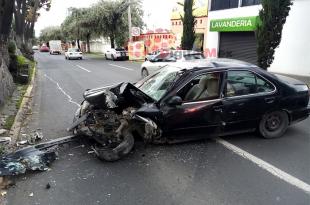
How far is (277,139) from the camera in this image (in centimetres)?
640

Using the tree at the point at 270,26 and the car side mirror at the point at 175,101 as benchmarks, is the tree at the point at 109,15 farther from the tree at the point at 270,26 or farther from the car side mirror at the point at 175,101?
the car side mirror at the point at 175,101

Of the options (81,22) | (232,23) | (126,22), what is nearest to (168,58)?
(232,23)

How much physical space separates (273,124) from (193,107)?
1714 mm

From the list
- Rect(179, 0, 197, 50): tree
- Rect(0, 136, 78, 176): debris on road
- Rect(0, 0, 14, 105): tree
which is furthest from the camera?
Rect(179, 0, 197, 50): tree

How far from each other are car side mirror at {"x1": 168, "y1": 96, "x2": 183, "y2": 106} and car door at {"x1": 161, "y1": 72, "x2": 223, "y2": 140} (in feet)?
0.20

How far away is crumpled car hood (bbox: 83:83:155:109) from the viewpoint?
18.9ft

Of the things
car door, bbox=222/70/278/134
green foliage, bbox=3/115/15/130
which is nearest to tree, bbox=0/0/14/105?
green foliage, bbox=3/115/15/130

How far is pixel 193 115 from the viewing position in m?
5.82

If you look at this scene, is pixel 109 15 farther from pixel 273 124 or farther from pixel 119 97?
pixel 273 124

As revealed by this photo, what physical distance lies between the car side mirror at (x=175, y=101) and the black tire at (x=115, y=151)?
0.95m

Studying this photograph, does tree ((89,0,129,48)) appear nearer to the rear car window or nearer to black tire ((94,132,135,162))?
the rear car window

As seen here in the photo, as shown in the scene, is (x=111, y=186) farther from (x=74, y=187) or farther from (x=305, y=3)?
(x=305, y=3)

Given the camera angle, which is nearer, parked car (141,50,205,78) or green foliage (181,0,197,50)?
parked car (141,50,205,78)

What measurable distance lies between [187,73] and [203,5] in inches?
1111
